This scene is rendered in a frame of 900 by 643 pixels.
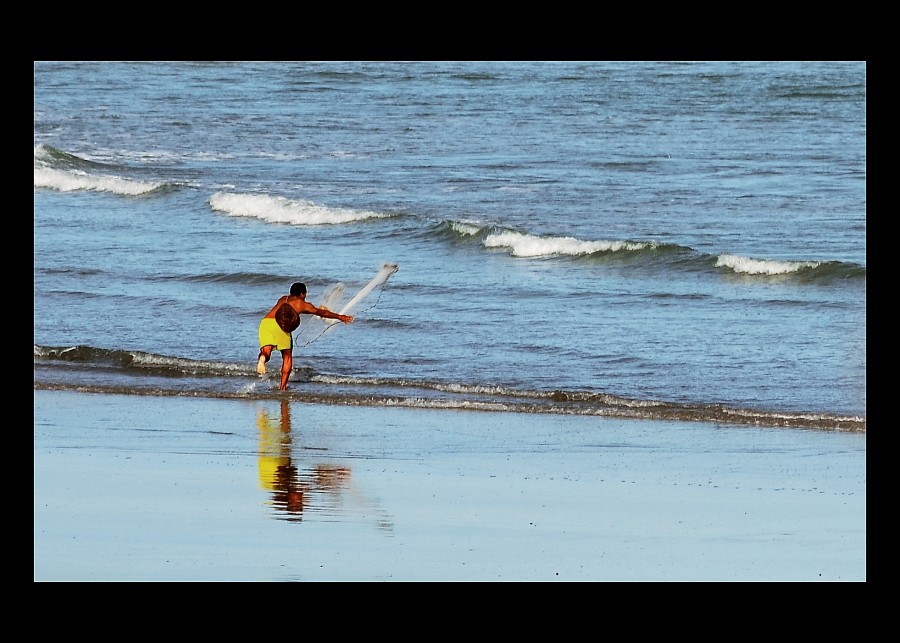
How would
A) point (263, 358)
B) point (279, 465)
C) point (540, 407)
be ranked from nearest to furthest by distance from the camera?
point (279, 465), point (540, 407), point (263, 358)

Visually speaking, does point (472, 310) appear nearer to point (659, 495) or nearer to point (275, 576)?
point (659, 495)

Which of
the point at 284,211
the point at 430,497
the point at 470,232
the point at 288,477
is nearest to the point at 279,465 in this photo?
the point at 288,477

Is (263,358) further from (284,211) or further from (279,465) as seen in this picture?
(284,211)

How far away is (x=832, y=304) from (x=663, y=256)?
3884 millimetres

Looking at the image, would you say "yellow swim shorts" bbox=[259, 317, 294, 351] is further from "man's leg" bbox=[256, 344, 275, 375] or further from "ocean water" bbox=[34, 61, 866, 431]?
"ocean water" bbox=[34, 61, 866, 431]

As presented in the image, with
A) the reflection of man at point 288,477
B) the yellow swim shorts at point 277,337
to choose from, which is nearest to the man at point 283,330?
the yellow swim shorts at point 277,337

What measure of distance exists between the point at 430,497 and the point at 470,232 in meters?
14.3

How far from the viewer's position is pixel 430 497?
367 inches

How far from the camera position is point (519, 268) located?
20.9m

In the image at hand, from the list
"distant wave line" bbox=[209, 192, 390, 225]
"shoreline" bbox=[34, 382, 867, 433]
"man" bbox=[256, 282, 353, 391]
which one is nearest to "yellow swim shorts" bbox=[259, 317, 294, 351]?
"man" bbox=[256, 282, 353, 391]

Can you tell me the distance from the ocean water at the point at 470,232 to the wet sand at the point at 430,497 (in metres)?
1.10

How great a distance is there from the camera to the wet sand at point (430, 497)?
7820 millimetres

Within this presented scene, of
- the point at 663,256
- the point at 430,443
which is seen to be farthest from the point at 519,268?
the point at 430,443

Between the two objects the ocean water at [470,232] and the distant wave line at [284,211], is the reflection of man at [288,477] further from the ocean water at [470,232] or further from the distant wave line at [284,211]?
the distant wave line at [284,211]
